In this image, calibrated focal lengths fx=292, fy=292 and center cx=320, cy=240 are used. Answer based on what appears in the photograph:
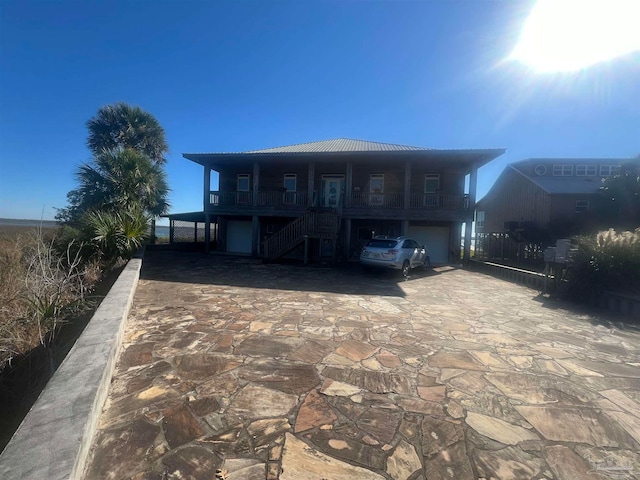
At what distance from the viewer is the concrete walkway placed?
80.0 inches

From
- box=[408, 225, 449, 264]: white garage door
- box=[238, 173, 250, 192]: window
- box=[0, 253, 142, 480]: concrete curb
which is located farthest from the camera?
box=[238, 173, 250, 192]: window

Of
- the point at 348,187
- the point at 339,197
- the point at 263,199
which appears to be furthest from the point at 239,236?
the point at 348,187

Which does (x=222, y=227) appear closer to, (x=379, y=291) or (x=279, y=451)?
(x=379, y=291)

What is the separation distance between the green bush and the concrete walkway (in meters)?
1.88

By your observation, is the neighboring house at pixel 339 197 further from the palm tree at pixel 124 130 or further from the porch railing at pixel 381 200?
the palm tree at pixel 124 130

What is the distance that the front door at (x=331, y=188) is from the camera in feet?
53.6

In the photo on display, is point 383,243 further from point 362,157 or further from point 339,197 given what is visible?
point 339,197

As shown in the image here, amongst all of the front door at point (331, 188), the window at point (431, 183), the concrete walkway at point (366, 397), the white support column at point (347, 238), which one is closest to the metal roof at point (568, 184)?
the window at point (431, 183)

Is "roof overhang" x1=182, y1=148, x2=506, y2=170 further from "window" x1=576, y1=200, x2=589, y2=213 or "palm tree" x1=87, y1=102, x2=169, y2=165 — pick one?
"window" x1=576, y1=200, x2=589, y2=213

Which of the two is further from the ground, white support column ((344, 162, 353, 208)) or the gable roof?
the gable roof

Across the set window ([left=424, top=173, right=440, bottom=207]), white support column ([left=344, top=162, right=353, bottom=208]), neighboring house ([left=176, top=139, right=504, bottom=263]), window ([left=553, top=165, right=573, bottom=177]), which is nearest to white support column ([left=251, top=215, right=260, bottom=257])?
neighboring house ([left=176, top=139, right=504, bottom=263])

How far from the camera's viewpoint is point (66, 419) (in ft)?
6.30

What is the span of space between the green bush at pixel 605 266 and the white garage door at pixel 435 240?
25.8ft

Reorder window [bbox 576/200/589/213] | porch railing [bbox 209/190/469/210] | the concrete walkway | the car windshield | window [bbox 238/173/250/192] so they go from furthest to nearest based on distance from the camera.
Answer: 1. window [bbox 576/200/589/213]
2. window [bbox 238/173/250/192]
3. porch railing [bbox 209/190/469/210]
4. the car windshield
5. the concrete walkway
